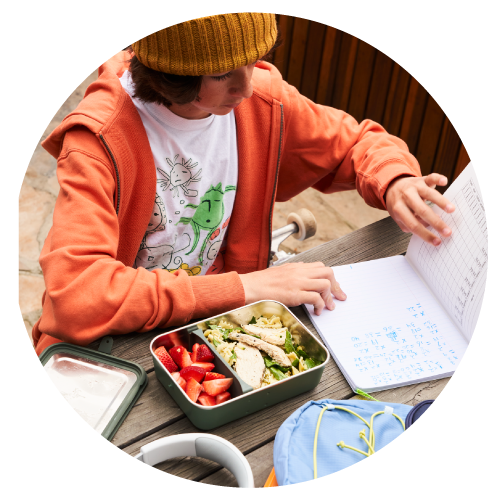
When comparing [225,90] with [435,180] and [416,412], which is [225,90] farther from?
[416,412]

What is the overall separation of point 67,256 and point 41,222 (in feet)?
6.70

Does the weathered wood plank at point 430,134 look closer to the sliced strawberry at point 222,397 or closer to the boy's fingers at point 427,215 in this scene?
the boy's fingers at point 427,215

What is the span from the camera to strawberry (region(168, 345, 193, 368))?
970mm

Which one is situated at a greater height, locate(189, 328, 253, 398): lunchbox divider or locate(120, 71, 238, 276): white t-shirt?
locate(120, 71, 238, 276): white t-shirt

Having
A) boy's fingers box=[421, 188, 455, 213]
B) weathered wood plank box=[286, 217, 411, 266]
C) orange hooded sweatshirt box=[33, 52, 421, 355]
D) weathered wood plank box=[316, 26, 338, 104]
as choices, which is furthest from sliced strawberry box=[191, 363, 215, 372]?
weathered wood plank box=[316, 26, 338, 104]

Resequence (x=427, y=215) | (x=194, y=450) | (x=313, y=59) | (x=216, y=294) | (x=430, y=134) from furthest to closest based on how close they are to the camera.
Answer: (x=313, y=59) < (x=430, y=134) < (x=427, y=215) < (x=216, y=294) < (x=194, y=450)

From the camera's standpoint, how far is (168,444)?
2.76 ft

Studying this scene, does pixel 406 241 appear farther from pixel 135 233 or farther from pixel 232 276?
pixel 135 233

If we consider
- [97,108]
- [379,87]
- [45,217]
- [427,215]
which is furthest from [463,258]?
[45,217]

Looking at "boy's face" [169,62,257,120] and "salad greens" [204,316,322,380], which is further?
"boy's face" [169,62,257,120]

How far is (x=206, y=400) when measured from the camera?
3.01 feet

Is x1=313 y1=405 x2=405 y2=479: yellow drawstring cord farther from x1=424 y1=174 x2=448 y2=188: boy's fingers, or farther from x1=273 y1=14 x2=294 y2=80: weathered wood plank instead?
x1=273 y1=14 x2=294 y2=80: weathered wood plank

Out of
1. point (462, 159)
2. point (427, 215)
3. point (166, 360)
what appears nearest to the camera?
point (166, 360)

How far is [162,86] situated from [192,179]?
1.00 ft
